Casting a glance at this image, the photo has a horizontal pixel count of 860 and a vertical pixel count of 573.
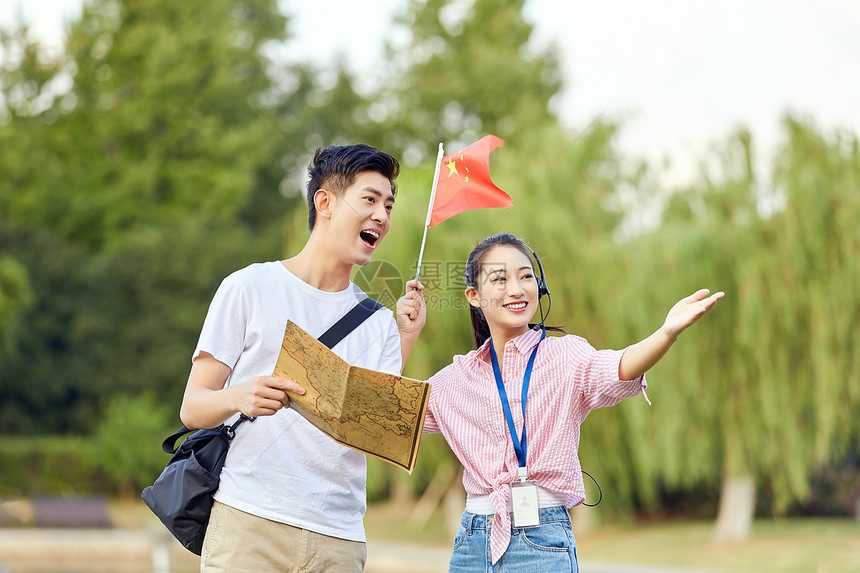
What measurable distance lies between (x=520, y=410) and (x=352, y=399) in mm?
567

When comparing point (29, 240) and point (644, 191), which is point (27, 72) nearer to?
point (29, 240)

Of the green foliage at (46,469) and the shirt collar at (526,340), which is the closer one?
the shirt collar at (526,340)

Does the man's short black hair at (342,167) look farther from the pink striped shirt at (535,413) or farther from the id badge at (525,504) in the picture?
the id badge at (525,504)

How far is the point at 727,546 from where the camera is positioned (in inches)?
444

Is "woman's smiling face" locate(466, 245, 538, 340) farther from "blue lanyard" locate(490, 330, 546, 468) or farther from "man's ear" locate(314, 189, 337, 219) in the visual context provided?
"man's ear" locate(314, 189, 337, 219)

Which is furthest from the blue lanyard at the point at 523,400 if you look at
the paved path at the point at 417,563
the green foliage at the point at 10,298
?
the green foliage at the point at 10,298

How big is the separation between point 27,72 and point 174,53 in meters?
3.27

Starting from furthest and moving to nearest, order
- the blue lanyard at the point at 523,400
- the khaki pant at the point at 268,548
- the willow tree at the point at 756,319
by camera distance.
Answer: the willow tree at the point at 756,319
the blue lanyard at the point at 523,400
the khaki pant at the point at 268,548

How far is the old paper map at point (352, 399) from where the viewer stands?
6.36ft

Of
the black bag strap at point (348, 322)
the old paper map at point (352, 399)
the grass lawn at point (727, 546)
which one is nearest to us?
the old paper map at point (352, 399)

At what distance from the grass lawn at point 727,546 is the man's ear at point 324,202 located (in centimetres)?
865

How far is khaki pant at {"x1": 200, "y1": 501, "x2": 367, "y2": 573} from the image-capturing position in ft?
6.82

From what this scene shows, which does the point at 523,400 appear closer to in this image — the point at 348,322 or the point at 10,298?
the point at 348,322

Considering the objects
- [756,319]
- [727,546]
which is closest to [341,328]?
[756,319]
